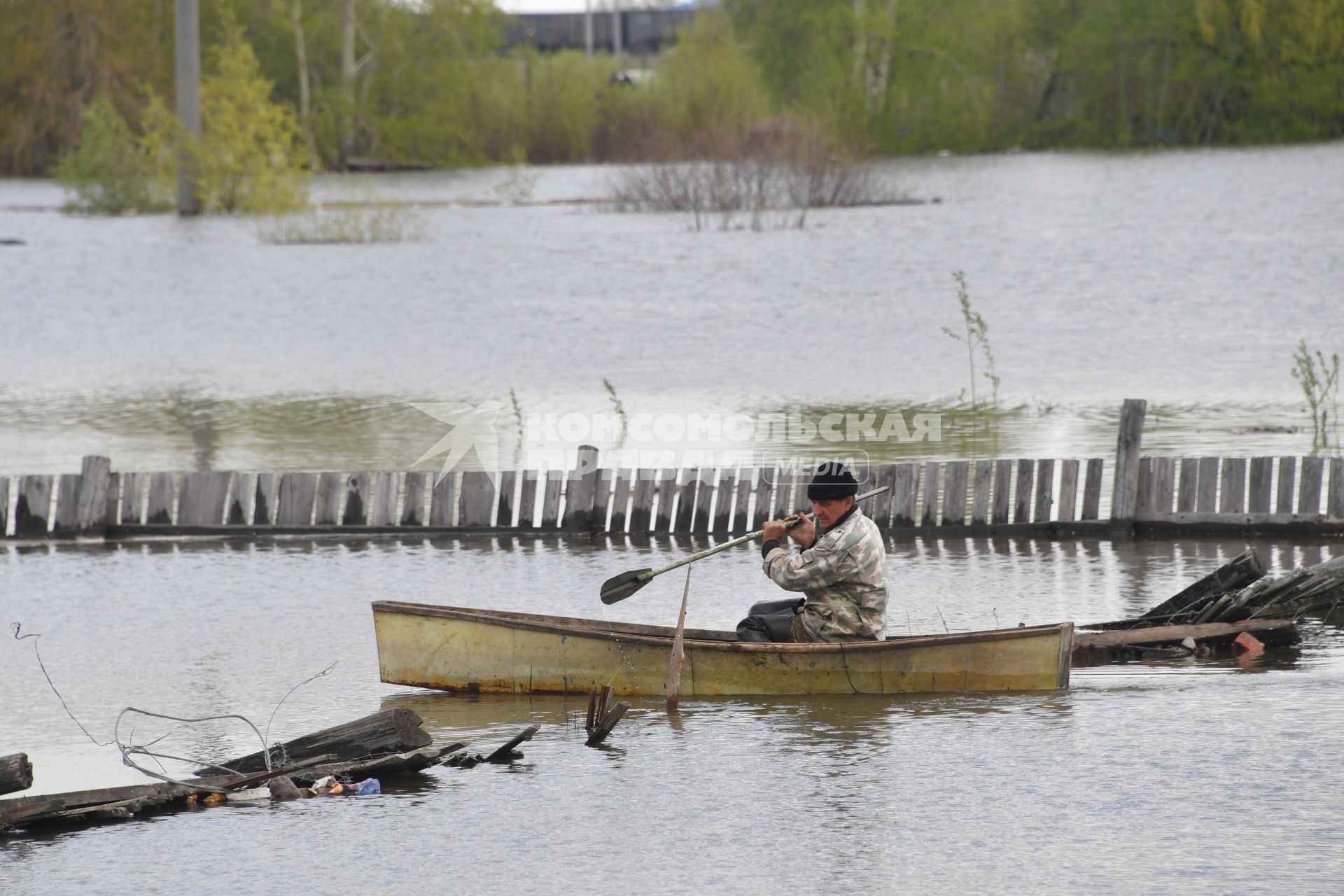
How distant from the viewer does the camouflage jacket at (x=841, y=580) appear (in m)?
9.82

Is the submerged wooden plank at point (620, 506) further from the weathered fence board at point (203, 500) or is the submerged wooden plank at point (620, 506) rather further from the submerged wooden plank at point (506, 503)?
the weathered fence board at point (203, 500)

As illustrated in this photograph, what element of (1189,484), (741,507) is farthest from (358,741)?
Result: (1189,484)

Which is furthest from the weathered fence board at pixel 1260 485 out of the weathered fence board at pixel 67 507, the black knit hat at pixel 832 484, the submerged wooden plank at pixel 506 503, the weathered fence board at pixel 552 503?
the weathered fence board at pixel 67 507

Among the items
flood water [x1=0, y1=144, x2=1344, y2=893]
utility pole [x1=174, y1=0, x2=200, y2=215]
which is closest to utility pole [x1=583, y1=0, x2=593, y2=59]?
utility pole [x1=174, y1=0, x2=200, y2=215]

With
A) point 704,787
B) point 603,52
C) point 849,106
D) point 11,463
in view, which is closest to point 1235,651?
point 704,787

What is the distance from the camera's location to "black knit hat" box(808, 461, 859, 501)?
9.83 meters

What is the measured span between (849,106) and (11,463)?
61.5 meters

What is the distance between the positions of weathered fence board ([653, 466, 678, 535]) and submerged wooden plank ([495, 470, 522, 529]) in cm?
119

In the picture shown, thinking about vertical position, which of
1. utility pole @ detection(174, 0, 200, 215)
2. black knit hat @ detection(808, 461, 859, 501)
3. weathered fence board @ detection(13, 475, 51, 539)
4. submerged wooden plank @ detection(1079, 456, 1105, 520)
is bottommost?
weathered fence board @ detection(13, 475, 51, 539)

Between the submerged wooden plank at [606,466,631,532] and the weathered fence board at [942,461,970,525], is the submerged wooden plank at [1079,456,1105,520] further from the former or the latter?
the submerged wooden plank at [606,466,631,532]

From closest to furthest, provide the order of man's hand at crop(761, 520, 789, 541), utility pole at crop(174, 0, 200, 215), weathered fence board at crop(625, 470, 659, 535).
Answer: man's hand at crop(761, 520, 789, 541)
weathered fence board at crop(625, 470, 659, 535)
utility pole at crop(174, 0, 200, 215)

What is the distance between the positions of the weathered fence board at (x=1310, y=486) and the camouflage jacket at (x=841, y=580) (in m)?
5.38

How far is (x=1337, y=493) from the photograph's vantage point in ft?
46.4

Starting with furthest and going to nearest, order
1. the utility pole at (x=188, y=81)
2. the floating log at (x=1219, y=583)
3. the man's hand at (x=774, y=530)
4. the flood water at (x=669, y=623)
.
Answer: the utility pole at (x=188, y=81) → the floating log at (x=1219, y=583) → the man's hand at (x=774, y=530) → the flood water at (x=669, y=623)
